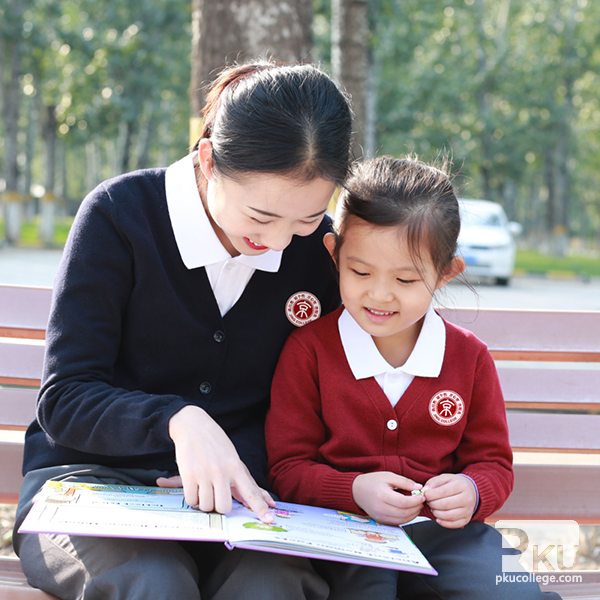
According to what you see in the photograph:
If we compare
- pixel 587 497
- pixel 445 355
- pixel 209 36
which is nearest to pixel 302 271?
pixel 445 355

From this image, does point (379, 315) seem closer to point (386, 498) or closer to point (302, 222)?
point (302, 222)

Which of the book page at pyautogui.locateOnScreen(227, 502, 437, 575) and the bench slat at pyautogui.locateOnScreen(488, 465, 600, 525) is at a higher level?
the book page at pyautogui.locateOnScreen(227, 502, 437, 575)

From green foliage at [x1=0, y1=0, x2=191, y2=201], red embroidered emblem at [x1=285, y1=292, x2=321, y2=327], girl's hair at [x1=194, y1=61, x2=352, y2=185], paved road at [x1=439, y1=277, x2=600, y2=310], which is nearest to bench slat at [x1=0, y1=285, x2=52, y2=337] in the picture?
red embroidered emblem at [x1=285, y1=292, x2=321, y2=327]

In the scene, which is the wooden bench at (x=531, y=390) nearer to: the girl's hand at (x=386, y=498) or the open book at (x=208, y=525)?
the girl's hand at (x=386, y=498)

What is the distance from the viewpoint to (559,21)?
22.0m

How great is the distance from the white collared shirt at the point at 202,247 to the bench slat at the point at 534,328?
74 centimetres

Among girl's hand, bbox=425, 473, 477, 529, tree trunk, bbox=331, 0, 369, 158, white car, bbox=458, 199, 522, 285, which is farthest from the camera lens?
white car, bbox=458, 199, 522, 285

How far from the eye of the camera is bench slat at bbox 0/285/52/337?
219cm

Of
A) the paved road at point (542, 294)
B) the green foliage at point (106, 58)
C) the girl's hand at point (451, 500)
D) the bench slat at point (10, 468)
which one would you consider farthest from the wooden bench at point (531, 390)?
the green foliage at point (106, 58)

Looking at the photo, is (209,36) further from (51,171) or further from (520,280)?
(51,171)

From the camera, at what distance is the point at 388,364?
187cm

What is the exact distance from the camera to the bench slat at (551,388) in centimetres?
225

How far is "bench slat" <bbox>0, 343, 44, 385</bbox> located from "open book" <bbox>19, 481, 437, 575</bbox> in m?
0.71

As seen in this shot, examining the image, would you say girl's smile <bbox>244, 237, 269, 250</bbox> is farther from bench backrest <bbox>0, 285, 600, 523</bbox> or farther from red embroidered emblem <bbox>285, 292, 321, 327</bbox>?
bench backrest <bbox>0, 285, 600, 523</bbox>
